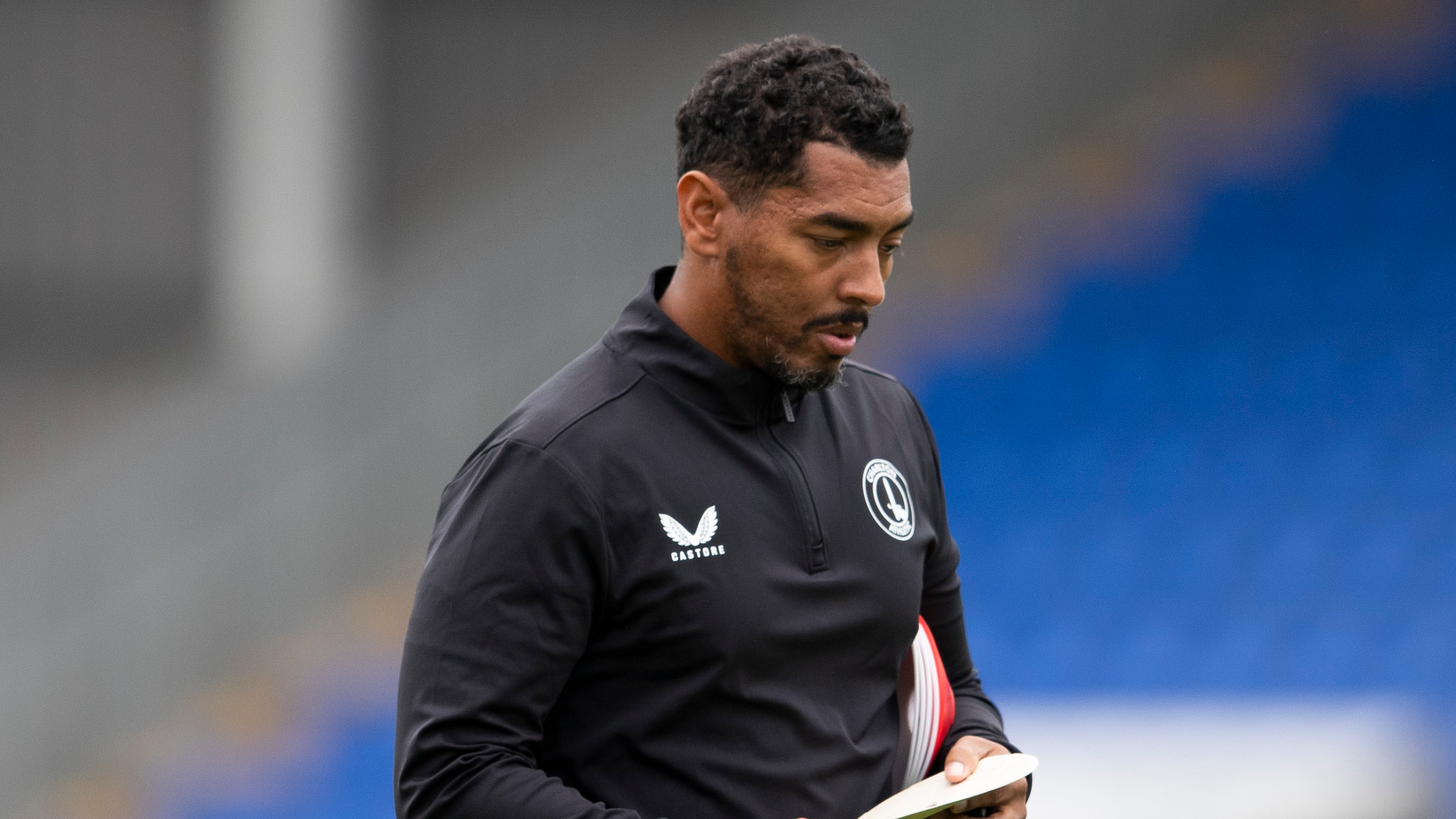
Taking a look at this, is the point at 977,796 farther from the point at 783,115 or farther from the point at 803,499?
the point at 783,115

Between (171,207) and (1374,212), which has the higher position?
(171,207)

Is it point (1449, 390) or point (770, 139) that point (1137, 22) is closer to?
point (1449, 390)

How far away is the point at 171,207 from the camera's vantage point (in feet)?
23.6

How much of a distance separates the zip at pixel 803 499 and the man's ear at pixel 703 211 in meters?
0.15

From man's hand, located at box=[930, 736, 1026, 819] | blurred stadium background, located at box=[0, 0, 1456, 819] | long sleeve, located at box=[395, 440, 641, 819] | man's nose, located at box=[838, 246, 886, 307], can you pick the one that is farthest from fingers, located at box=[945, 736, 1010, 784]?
blurred stadium background, located at box=[0, 0, 1456, 819]

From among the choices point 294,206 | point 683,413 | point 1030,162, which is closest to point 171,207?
point 294,206

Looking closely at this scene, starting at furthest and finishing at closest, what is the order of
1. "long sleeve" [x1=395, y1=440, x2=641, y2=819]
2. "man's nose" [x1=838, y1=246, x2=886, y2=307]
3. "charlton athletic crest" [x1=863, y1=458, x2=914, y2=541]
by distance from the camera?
"charlton athletic crest" [x1=863, y1=458, x2=914, y2=541] < "man's nose" [x1=838, y1=246, x2=886, y2=307] < "long sleeve" [x1=395, y1=440, x2=641, y2=819]

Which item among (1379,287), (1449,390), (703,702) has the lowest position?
(703,702)

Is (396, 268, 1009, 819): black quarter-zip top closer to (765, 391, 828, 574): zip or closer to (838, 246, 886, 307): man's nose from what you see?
(765, 391, 828, 574): zip

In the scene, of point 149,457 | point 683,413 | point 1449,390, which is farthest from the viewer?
point 149,457

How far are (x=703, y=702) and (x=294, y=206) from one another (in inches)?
→ 188

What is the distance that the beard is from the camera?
1306 millimetres

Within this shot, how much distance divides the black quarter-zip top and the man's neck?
0.02 meters

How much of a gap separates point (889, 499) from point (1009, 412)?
3.57 metres
